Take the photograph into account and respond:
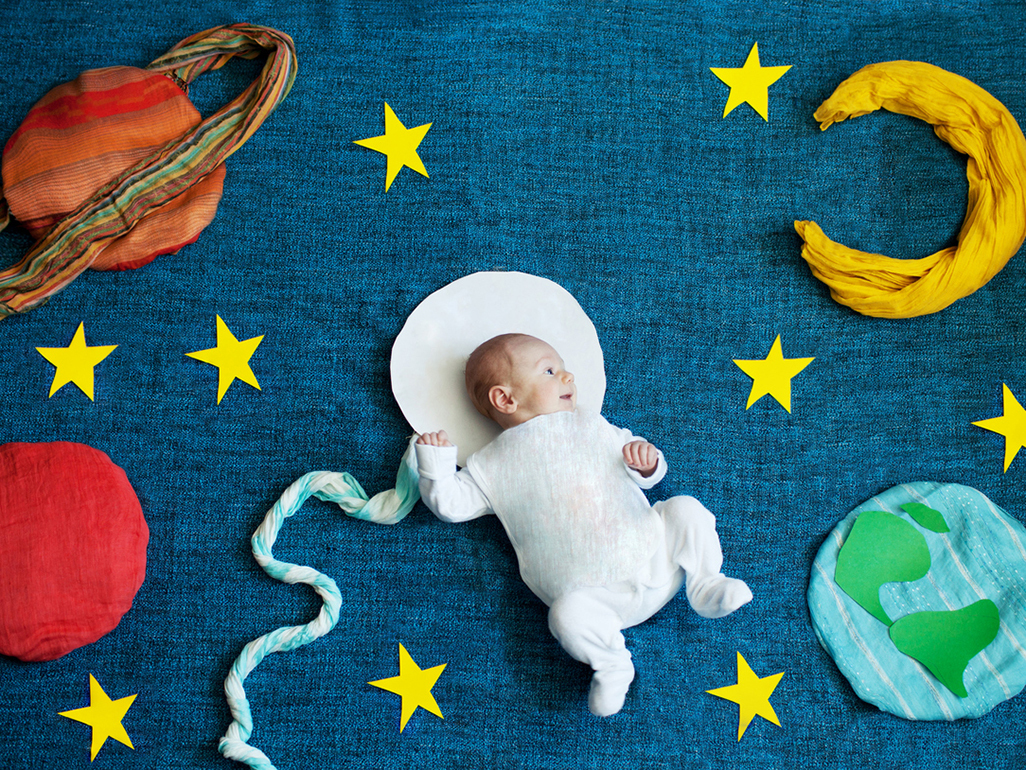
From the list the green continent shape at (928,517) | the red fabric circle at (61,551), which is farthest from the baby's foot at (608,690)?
the red fabric circle at (61,551)

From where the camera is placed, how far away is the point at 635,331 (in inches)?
50.0

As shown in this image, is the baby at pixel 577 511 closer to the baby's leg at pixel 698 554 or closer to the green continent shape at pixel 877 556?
the baby's leg at pixel 698 554

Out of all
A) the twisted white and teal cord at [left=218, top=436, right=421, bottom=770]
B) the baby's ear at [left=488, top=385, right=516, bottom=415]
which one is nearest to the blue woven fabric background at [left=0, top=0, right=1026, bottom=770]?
the twisted white and teal cord at [left=218, top=436, right=421, bottom=770]

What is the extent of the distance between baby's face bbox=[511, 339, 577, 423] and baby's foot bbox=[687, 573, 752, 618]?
12.3 inches

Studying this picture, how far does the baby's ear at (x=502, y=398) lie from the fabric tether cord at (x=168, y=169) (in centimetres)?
60

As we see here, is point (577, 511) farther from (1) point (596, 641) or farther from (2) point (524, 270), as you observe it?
(2) point (524, 270)

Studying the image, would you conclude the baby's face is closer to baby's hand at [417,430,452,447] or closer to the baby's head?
the baby's head

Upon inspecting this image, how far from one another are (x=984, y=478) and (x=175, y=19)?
1553 millimetres

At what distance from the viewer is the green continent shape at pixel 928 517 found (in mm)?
1216

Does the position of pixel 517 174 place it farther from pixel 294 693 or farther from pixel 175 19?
pixel 294 693

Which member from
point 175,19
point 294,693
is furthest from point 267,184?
point 294,693

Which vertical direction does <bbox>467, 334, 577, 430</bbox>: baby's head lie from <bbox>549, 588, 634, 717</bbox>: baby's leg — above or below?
above

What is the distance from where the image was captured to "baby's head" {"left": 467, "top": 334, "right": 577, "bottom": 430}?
1146 mm

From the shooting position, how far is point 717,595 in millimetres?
1079
